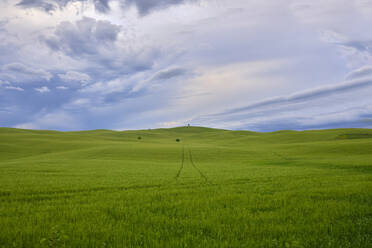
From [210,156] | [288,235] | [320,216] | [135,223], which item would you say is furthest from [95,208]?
[210,156]

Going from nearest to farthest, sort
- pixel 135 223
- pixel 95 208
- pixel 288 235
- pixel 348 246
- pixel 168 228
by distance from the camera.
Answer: pixel 348 246, pixel 288 235, pixel 168 228, pixel 135 223, pixel 95 208

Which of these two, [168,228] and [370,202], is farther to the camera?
[370,202]

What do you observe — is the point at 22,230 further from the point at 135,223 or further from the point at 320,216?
the point at 320,216

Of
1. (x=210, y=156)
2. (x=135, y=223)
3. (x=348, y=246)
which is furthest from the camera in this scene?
(x=210, y=156)

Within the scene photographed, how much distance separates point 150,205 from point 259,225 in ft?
12.3

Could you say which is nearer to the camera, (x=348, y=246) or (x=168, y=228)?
(x=348, y=246)

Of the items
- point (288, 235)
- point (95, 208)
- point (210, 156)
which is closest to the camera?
point (288, 235)

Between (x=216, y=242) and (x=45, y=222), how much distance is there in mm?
4482

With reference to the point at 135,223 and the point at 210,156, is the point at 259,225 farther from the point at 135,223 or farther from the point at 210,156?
the point at 210,156

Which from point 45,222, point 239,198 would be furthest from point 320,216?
point 45,222

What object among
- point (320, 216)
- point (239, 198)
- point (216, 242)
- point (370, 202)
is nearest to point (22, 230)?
point (216, 242)

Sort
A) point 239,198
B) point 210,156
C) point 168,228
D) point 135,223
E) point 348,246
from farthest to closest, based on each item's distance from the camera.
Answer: point 210,156 < point 239,198 < point 135,223 < point 168,228 < point 348,246

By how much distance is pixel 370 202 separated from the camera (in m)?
7.82

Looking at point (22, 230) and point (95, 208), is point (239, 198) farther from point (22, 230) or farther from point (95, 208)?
point (22, 230)
